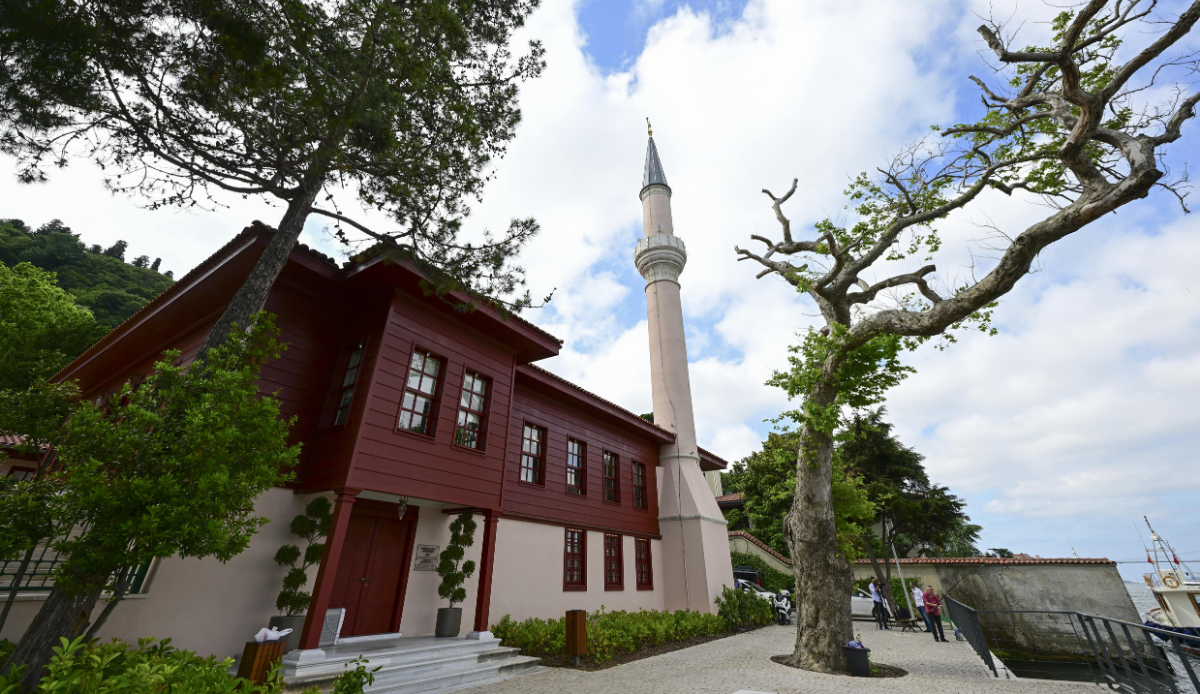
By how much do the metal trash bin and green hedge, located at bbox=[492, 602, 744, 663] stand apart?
3.98 m

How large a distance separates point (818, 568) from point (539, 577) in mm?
5851

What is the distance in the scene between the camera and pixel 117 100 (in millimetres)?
5688

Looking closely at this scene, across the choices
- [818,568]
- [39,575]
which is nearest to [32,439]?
[39,575]

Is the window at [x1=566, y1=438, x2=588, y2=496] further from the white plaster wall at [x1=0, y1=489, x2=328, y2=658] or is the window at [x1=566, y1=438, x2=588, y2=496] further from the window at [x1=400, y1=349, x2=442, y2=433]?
the white plaster wall at [x1=0, y1=489, x2=328, y2=658]

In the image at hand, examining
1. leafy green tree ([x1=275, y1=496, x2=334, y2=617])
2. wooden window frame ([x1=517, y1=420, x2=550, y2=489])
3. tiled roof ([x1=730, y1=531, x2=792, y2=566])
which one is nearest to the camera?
leafy green tree ([x1=275, y1=496, x2=334, y2=617])

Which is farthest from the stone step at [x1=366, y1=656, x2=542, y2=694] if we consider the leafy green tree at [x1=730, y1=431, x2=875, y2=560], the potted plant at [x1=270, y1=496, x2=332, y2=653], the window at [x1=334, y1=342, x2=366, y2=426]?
the leafy green tree at [x1=730, y1=431, x2=875, y2=560]

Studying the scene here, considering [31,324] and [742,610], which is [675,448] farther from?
[31,324]

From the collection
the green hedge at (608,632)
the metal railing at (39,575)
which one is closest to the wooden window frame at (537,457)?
the green hedge at (608,632)

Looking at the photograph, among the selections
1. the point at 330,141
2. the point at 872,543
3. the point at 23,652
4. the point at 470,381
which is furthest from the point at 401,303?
the point at 872,543

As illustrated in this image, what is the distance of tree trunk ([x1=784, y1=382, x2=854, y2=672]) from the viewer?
788 centimetres

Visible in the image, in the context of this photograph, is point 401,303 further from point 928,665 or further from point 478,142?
point 928,665

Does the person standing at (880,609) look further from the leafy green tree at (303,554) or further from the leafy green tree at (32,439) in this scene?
the leafy green tree at (32,439)

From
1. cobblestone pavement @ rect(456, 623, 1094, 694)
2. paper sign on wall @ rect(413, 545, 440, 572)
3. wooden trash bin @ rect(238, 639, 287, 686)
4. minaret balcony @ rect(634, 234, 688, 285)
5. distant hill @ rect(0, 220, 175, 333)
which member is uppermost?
distant hill @ rect(0, 220, 175, 333)

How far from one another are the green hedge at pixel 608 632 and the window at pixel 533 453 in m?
2.97
